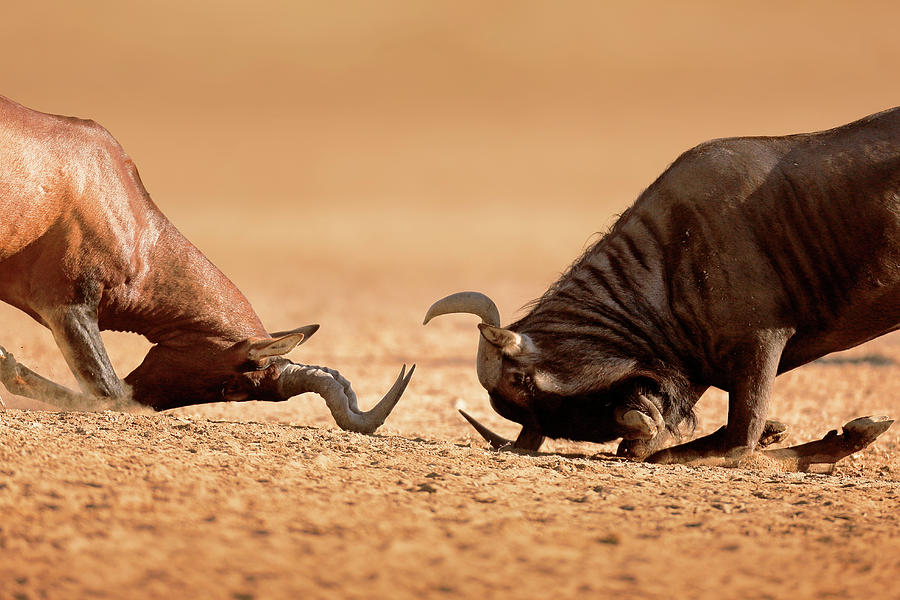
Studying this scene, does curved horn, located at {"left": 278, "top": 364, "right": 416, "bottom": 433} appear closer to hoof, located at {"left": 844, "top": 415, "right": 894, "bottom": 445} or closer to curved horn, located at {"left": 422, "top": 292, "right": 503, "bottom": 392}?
curved horn, located at {"left": 422, "top": 292, "right": 503, "bottom": 392}

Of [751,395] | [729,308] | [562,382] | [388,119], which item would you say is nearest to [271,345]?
[562,382]

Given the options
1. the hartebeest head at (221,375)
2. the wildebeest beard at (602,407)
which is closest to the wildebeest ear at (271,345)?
the hartebeest head at (221,375)

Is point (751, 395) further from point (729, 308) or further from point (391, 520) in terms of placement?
point (391, 520)

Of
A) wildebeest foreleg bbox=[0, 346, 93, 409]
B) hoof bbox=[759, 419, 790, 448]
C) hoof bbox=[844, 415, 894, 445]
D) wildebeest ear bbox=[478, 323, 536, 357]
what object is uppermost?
wildebeest ear bbox=[478, 323, 536, 357]

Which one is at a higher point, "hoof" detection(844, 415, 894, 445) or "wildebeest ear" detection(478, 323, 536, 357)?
"wildebeest ear" detection(478, 323, 536, 357)

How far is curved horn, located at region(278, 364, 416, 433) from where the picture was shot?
791 cm

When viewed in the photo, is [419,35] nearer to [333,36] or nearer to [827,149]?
[333,36]

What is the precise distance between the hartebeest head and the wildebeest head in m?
1.24

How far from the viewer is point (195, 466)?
5.64 metres

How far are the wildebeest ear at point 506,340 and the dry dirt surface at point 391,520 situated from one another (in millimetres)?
663

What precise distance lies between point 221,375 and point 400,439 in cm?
176

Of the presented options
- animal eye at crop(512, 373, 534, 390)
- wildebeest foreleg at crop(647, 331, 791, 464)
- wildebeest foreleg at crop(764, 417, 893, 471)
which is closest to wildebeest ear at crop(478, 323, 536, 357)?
animal eye at crop(512, 373, 534, 390)

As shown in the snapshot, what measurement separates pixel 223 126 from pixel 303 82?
249 inches

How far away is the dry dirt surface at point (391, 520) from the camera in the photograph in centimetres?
418
